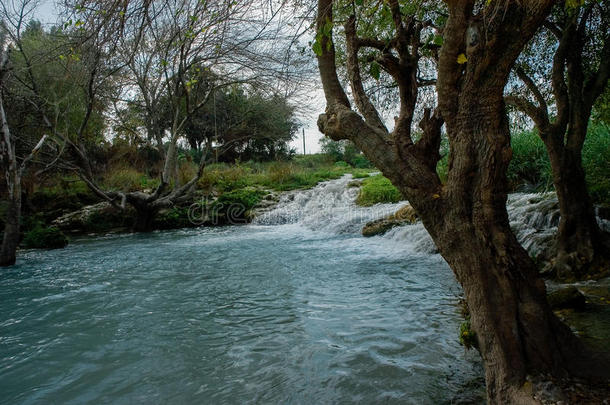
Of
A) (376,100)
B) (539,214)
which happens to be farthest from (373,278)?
(376,100)

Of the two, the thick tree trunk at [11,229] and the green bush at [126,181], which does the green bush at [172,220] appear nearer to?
the green bush at [126,181]

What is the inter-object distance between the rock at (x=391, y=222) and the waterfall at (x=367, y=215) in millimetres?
382

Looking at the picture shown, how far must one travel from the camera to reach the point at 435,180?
2.40 m

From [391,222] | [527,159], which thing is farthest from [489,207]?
[527,159]

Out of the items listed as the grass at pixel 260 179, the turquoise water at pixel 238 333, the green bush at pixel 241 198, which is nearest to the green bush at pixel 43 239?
the turquoise water at pixel 238 333

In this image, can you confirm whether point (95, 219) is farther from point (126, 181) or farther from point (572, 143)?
point (572, 143)

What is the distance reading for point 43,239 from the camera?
10734mm

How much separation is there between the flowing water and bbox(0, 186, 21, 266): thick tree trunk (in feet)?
1.23

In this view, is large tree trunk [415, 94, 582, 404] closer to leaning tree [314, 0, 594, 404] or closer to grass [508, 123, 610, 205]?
leaning tree [314, 0, 594, 404]

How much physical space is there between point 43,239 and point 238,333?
960cm

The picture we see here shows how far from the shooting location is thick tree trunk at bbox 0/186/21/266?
8055 mm

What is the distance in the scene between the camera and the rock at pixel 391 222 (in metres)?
9.87

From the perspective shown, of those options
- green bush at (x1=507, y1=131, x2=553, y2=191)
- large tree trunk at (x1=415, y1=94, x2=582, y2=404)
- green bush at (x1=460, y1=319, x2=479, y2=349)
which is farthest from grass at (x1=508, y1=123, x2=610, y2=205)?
large tree trunk at (x1=415, y1=94, x2=582, y2=404)

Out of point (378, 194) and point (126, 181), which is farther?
point (126, 181)
